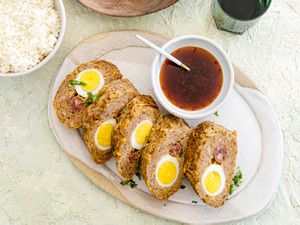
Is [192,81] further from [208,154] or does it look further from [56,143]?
[56,143]

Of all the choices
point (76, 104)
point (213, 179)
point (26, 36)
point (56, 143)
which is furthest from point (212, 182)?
point (26, 36)

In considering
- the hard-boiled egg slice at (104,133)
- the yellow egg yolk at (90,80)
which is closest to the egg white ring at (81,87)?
the yellow egg yolk at (90,80)

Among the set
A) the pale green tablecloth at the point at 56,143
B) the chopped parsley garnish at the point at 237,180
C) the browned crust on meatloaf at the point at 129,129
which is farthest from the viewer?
the pale green tablecloth at the point at 56,143

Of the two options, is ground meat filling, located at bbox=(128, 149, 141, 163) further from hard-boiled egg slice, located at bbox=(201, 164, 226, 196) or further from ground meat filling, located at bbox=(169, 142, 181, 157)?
hard-boiled egg slice, located at bbox=(201, 164, 226, 196)

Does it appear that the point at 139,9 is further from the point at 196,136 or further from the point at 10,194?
the point at 10,194

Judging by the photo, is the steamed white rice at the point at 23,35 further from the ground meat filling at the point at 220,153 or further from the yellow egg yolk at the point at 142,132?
the ground meat filling at the point at 220,153
